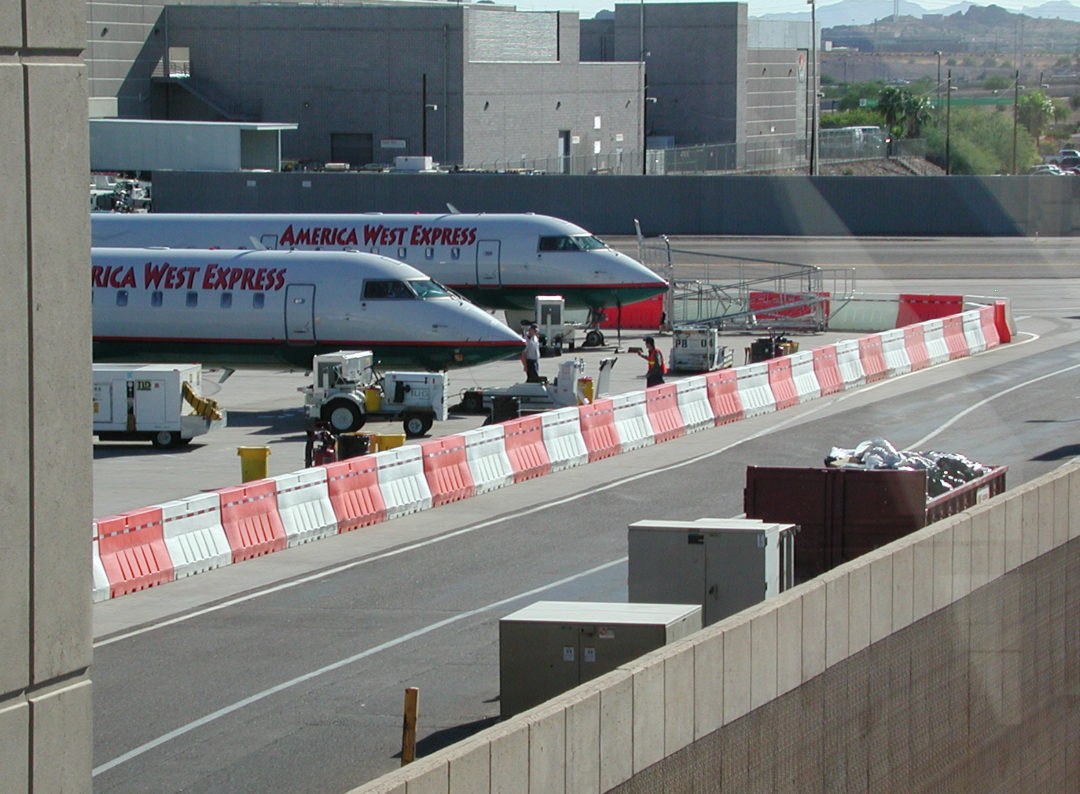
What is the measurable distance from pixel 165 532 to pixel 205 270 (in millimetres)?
15732

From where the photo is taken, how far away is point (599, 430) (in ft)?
98.1

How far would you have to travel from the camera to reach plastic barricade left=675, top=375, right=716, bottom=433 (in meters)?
32.8

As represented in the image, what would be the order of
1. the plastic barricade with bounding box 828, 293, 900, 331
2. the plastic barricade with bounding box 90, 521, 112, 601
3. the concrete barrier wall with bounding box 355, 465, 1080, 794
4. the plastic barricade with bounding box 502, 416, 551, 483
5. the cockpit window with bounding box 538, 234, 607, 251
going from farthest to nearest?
the plastic barricade with bounding box 828, 293, 900, 331 → the cockpit window with bounding box 538, 234, 607, 251 → the plastic barricade with bounding box 502, 416, 551, 483 → the plastic barricade with bounding box 90, 521, 112, 601 → the concrete barrier wall with bounding box 355, 465, 1080, 794

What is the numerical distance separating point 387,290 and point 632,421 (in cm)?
697

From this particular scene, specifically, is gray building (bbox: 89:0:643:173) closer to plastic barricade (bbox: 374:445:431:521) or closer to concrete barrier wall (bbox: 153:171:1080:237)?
concrete barrier wall (bbox: 153:171:1080:237)

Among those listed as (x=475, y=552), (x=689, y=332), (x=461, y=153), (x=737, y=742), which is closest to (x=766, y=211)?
(x=461, y=153)

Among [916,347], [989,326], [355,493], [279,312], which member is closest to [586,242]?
[916,347]

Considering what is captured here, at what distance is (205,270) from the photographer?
115ft

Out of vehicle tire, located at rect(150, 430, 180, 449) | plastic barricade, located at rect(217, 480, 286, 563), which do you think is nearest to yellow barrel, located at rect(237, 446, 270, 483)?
plastic barricade, located at rect(217, 480, 286, 563)

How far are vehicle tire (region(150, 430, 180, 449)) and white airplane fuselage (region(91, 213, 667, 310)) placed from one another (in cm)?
1436

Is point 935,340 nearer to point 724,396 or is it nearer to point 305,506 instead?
point 724,396

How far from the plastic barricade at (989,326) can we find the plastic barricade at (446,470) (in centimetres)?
2561

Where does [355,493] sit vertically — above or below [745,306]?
below

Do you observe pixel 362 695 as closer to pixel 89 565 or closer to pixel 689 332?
pixel 89 565
